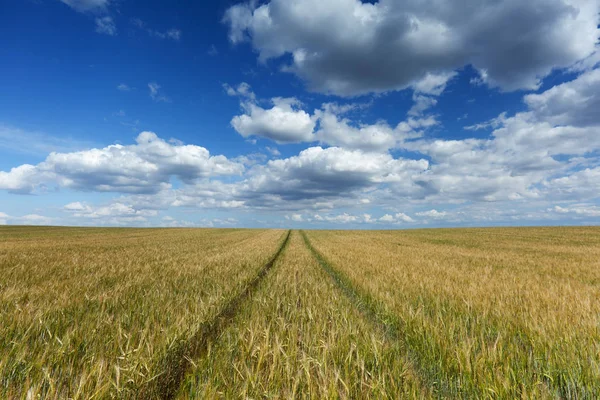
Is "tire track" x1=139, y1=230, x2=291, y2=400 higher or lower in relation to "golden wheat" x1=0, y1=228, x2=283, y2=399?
lower

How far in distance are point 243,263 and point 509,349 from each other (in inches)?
343

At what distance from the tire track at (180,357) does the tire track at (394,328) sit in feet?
→ 7.13

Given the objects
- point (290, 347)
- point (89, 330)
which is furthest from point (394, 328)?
point (89, 330)

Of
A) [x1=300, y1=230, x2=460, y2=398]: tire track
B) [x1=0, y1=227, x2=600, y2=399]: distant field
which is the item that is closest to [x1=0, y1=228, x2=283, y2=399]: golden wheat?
[x1=0, y1=227, x2=600, y2=399]: distant field

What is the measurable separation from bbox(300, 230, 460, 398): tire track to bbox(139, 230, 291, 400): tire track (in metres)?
2.17

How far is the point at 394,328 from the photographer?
433 centimetres

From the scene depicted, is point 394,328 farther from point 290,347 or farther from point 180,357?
Answer: point 180,357

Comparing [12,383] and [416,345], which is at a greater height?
[12,383]

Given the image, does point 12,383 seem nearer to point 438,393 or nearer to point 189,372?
point 189,372

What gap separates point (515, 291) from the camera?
6.30m

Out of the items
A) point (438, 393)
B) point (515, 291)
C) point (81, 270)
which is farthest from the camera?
point (81, 270)

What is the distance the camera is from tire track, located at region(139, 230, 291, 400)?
245 cm

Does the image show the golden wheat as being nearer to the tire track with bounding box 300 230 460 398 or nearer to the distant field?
the distant field

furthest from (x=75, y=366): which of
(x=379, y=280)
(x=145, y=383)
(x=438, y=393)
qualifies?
(x=379, y=280)
